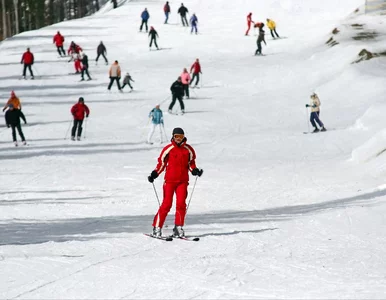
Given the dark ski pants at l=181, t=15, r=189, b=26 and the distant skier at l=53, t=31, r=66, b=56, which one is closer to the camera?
the distant skier at l=53, t=31, r=66, b=56

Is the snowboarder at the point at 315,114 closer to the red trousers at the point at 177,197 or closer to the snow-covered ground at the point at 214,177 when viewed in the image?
the snow-covered ground at the point at 214,177

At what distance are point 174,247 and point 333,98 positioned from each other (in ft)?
69.8

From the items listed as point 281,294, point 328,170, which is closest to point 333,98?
point 328,170

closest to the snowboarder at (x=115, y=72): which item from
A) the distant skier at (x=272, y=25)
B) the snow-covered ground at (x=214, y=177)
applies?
the snow-covered ground at (x=214, y=177)

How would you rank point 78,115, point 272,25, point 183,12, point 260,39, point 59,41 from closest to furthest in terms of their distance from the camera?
1. point 78,115
2. point 260,39
3. point 59,41
4. point 272,25
5. point 183,12

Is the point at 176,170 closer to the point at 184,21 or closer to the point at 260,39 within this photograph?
the point at 260,39

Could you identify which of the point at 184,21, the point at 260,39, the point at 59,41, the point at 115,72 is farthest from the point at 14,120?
the point at 184,21

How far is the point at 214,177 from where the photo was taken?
1780 cm

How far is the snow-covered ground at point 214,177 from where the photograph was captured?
822cm

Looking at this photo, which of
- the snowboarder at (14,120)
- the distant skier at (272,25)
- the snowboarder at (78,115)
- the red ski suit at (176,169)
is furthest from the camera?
the distant skier at (272,25)

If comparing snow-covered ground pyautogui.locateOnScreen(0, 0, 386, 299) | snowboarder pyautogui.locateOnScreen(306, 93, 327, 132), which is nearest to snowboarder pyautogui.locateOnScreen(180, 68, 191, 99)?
A: snow-covered ground pyautogui.locateOnScreen(0, 0, 386, 299)

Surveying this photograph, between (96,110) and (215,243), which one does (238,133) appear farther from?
(215,243)

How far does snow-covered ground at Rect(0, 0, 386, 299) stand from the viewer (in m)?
8.22

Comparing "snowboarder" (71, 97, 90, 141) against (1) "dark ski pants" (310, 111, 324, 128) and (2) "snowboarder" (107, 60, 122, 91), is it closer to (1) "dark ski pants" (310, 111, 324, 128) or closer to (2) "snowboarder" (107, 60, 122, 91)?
(1) "dark ski pants" (310, 111, 324, 128)
